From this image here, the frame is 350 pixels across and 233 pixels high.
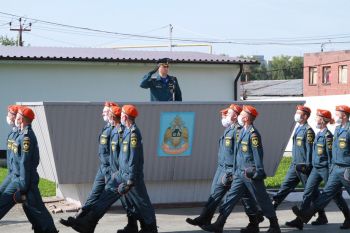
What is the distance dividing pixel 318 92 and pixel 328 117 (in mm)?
52064

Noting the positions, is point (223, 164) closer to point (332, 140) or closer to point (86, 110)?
point (332, 140)

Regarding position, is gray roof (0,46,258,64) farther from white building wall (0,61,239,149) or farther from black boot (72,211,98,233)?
black boot (72,211,98,233)

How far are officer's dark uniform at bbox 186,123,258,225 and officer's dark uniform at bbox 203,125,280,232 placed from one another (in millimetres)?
206

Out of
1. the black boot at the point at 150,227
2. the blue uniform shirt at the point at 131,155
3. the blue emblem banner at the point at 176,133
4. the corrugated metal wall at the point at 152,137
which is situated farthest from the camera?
the blue emblem banner at the point at 176,133

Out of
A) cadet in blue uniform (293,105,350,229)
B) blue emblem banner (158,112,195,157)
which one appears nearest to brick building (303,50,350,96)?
blue emblem banner (158,112,195,157)

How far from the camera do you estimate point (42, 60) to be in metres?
22.9

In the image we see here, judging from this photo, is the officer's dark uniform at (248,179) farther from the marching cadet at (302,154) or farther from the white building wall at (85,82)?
the white building wall at (85,82)

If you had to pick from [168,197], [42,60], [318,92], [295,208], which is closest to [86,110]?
[168,197]

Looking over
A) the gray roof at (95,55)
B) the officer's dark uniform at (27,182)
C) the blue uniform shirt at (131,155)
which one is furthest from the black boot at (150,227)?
the gray roof at (95,55)

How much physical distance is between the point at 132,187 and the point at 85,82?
13020 mm

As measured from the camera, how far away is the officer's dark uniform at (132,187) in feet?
35.2

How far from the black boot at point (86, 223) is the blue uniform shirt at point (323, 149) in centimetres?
348

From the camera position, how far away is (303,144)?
12.5m

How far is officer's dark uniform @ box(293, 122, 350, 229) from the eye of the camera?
38.6 feet
